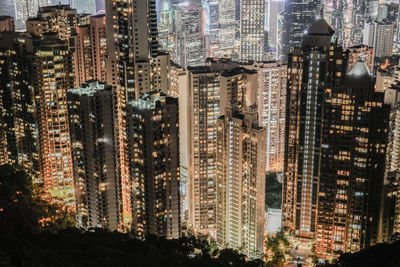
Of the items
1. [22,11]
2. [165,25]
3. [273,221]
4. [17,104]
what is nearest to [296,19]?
[165,25]

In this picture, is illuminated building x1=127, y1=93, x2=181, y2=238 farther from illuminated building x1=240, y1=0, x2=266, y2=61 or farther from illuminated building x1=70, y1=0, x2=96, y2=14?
illuminated building x1=240, y1=0, x2=266, y2=61

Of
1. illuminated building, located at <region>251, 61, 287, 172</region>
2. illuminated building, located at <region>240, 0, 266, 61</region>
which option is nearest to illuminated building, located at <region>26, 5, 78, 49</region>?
illuminated building, located at <region>251, 61, 287, 172</region>

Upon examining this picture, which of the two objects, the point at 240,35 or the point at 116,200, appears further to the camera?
the point at 240,35

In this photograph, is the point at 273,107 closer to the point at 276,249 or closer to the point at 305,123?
the point at 305,123

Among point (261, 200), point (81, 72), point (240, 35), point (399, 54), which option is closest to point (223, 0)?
point (240, 35)

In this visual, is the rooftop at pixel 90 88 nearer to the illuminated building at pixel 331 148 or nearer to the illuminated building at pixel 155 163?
the illuminated building at pixel 155 163

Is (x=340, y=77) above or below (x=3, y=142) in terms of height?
above

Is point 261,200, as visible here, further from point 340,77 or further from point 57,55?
point 57,55
